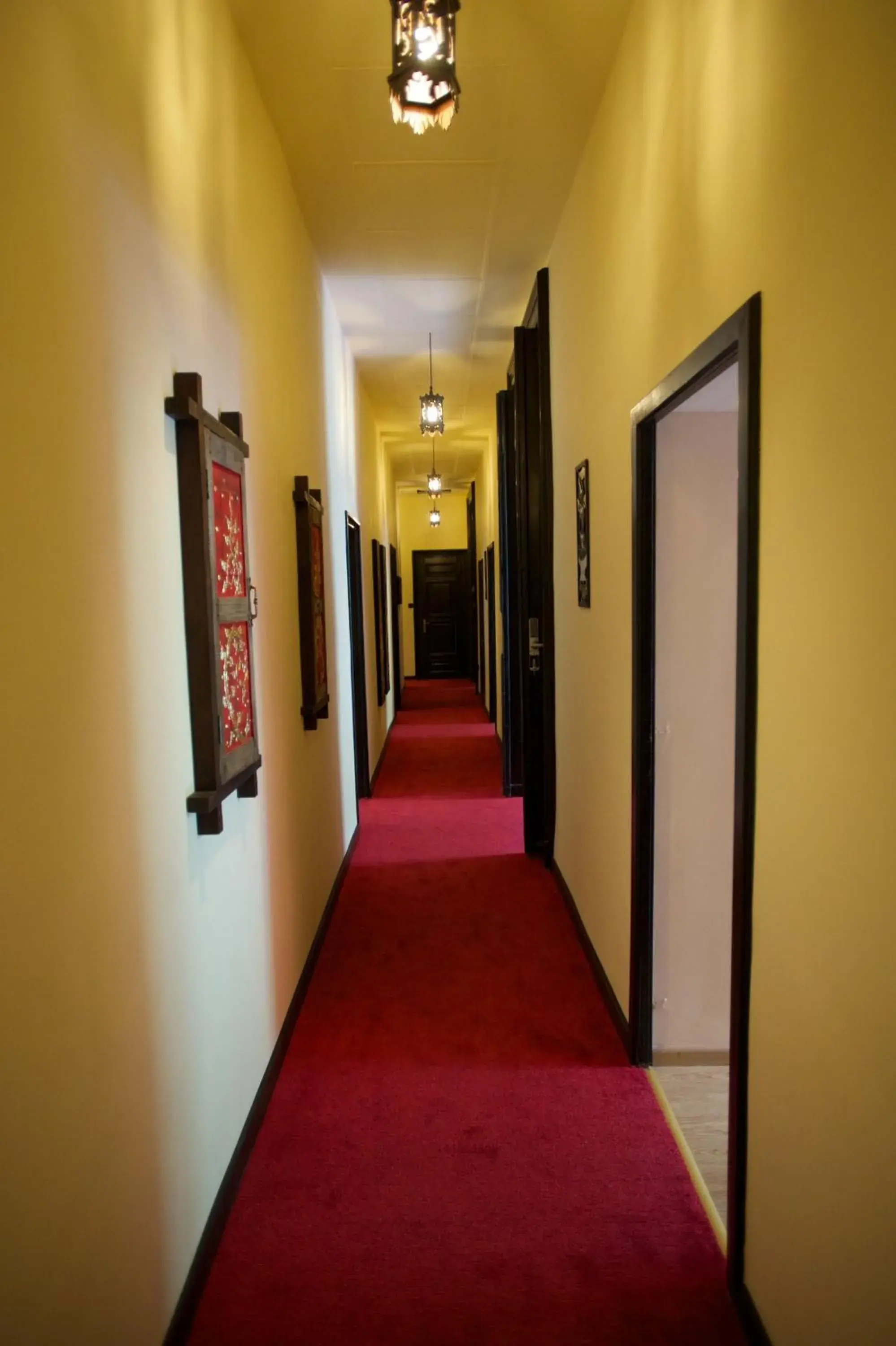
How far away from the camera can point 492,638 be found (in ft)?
27.5

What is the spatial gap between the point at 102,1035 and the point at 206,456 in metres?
1.14

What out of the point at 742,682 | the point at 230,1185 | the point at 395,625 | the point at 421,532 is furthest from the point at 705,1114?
the point at 421,532

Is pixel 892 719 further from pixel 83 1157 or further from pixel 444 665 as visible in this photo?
pixel 444 665

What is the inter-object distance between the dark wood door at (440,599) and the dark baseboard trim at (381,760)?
420 centimetres

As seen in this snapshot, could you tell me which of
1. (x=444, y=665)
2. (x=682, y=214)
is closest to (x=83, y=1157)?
(x=682, y=214)

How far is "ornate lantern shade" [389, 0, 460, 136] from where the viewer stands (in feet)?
4.96

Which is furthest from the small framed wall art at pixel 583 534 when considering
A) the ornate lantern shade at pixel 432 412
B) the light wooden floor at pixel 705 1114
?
the ornate lantern shade at pixel 432 412

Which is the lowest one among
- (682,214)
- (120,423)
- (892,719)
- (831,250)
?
(892,719)

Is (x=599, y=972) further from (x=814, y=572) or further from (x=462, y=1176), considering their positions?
(x=814, y=572)

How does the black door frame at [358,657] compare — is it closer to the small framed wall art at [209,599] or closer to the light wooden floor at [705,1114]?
the light wooden floor at [705,1114]

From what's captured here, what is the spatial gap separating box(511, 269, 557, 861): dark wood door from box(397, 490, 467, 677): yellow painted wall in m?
8.46

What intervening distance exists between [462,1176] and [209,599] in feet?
5.22

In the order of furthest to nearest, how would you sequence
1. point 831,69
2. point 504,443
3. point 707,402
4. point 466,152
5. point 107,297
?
point 504,443
point 466,152
point 707,402
point 107,297
point 831,69

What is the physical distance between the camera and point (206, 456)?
5.66ft
